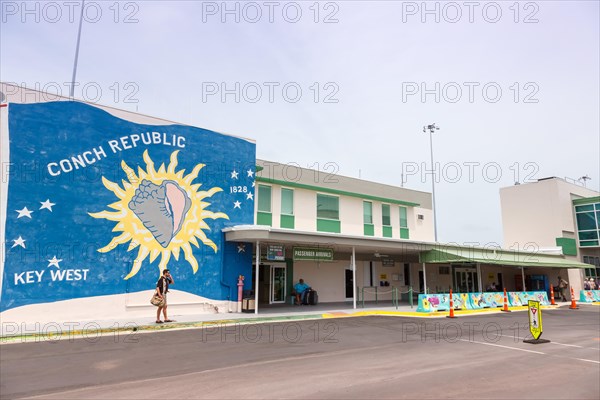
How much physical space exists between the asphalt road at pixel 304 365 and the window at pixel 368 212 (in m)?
13.3

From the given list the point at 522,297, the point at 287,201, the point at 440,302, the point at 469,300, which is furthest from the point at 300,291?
the point at 522,297

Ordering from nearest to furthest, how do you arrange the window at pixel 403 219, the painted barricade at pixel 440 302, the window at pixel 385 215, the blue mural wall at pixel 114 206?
1. the blue mural wall at pixel 114 206
2. the painted barricade at pixel 440 302
3. the window at pixel 385 215
4. the window at pixel 403 219

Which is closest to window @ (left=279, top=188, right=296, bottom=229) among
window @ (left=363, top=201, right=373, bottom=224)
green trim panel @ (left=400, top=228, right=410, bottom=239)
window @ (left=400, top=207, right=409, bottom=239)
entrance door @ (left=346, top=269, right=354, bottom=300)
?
entrance door @ (left=346, top=269, right=354, bottom=300)

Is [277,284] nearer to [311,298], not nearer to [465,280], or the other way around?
[311,298]

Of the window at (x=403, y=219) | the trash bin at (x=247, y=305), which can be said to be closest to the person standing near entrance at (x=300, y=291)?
the trash bin at (x=247, y=305)

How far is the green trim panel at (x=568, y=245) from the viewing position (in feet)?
123

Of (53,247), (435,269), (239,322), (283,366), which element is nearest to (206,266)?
(239,322)

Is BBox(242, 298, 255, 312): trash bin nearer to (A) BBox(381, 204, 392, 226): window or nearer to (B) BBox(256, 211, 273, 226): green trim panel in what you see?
(B) BBox(256, 211, 273, 226): green trim panel

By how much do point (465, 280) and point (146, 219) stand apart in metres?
24.2

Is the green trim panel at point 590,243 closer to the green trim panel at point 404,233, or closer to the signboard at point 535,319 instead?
the green trim panel at point 404,233

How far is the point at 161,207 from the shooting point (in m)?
16.7

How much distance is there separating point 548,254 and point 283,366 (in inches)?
1229

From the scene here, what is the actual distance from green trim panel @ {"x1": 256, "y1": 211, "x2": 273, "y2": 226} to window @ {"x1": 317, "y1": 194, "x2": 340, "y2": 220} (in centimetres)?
352

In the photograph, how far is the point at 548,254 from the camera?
32.3 m
